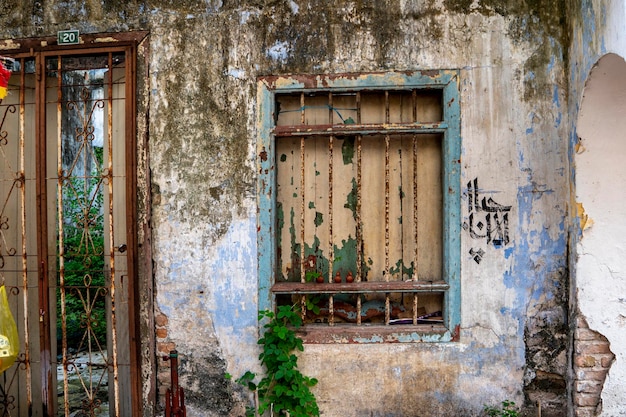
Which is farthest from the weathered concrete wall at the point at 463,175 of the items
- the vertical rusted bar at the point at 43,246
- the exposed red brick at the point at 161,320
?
the vertical rusted bar at the point at 43,246

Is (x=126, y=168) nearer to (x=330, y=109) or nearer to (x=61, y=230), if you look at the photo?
(x=61, y=230)

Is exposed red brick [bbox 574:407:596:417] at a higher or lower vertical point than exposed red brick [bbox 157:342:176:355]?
lower

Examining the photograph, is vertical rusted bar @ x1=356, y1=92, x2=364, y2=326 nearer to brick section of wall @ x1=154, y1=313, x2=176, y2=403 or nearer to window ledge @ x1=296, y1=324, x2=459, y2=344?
window ledge @ x1=296, y1=324, x2=459, y2=344

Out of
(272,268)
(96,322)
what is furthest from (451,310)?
(96,322)

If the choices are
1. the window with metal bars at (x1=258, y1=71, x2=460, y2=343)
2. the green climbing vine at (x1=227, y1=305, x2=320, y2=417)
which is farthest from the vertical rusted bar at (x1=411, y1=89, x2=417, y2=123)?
the green climbing vine at (x1=227, y1=305, x2=320, y2=417)

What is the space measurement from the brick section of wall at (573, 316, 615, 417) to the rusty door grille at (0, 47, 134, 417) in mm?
3077

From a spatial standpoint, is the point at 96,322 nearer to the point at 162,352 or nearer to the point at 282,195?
the point at 162,352

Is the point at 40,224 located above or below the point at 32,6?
below

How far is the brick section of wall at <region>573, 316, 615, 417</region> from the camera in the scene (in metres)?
3.31

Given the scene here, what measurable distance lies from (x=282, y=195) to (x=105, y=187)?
1294 millimetres

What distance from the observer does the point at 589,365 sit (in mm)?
3309

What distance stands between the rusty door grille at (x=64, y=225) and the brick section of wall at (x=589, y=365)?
10.1 feet

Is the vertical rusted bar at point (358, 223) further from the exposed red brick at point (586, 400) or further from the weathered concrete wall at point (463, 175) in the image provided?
the exposed red brick at point (586, 400)

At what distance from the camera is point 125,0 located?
3.61 meters
